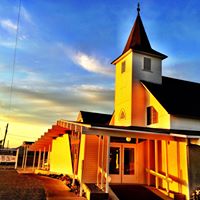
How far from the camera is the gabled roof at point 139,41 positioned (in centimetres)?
1688

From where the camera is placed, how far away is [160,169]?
41.3 ft

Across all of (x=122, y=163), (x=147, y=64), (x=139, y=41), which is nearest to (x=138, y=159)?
(x=122, y=163)

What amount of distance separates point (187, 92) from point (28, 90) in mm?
13312

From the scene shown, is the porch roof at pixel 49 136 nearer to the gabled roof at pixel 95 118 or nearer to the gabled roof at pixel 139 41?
the gabled roof at pixel 95 118

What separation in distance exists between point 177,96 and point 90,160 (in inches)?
278

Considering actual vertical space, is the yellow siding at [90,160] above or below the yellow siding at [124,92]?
below

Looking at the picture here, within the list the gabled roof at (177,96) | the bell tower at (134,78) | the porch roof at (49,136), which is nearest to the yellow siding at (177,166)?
the gabled roof at (177,96)

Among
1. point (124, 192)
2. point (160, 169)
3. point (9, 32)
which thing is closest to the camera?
point (124, 192)

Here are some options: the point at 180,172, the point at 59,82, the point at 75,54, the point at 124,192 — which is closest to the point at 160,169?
the point at 180,172

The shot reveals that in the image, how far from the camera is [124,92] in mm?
16484

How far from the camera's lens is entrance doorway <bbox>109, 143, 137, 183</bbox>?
1277cm

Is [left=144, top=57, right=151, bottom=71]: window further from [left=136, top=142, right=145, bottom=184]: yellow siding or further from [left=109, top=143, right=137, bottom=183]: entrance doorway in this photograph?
[left=109, top=143, right=137, bottom=183]: entrance doorway

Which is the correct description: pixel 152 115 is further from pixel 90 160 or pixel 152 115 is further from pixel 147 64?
pixel 90 160

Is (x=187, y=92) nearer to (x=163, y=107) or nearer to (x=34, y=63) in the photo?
(x=163, y=107)
